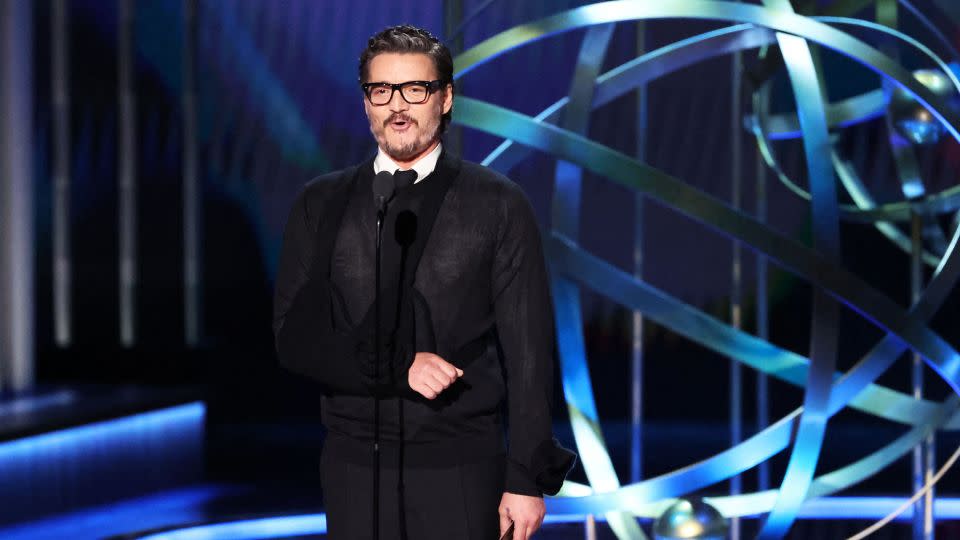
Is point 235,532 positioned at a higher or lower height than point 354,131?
lower

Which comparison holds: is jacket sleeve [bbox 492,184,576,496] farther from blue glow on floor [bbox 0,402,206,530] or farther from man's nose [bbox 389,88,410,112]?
blue glow on floor [bbox 0,402,206,530]

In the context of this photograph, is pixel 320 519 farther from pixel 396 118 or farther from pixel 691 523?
pixel 396 118

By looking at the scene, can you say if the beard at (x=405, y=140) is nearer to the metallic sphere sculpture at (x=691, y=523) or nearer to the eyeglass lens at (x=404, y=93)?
the eyeglass lens at (x=404, y=93)

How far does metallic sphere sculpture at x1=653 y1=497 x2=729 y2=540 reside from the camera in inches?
154

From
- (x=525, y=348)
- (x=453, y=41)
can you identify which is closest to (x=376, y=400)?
(x=525, y=348)

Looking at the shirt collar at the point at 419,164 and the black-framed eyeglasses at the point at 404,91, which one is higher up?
the black-framed eyeglasses at the point at 404,91

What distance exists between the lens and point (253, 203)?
8.90 meters

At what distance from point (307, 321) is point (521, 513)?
0.42 meters

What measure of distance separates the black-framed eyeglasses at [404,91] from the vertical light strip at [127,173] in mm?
7036

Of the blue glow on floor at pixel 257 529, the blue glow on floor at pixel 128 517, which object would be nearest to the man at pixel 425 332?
the blue glow on floor at pixel 257 529

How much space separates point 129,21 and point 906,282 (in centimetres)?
584

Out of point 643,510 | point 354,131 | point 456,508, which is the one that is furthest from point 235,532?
point 354,131

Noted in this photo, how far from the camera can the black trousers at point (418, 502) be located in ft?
5.89

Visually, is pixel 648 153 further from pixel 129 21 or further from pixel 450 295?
pixel 450 295
